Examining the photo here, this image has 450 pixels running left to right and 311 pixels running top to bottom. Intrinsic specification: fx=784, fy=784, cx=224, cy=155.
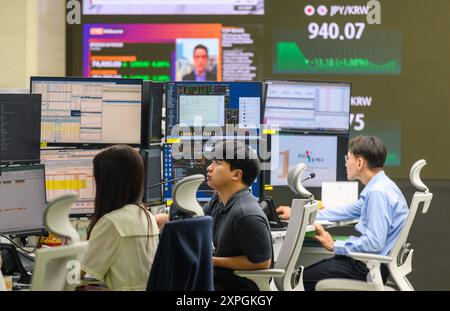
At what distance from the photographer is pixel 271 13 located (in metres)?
6.83

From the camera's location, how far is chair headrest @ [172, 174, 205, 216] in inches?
106

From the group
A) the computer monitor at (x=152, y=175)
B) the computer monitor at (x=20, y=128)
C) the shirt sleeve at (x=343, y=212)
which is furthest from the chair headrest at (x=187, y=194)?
the shirt sleeve at (x=343, y=212)

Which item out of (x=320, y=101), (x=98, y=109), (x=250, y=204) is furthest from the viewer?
(x=320, y=101)

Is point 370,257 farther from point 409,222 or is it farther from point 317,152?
point 317,152

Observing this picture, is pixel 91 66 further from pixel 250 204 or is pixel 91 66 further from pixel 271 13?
pixel 250 204

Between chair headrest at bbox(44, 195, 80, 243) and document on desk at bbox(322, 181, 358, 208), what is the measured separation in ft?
10.5

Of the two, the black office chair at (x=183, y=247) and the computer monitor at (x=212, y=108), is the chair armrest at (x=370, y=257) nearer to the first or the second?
the computer monitor at (x=212, y=108)

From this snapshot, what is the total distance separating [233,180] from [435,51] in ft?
12.3

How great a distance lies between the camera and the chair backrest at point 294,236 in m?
3.79

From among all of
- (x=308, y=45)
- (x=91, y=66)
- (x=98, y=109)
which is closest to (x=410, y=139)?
(x=308, y=45)

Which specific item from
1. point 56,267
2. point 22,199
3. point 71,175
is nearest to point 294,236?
point 71,175

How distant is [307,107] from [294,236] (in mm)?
1999

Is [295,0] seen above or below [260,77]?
above

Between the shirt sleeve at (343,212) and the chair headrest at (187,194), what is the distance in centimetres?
236
